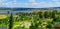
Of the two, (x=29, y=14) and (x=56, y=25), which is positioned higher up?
(x=29, y=14)

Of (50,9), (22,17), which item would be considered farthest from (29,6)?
(50,9)

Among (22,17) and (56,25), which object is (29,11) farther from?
(56,25)

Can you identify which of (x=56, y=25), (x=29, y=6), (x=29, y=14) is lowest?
(x=56, y=25)

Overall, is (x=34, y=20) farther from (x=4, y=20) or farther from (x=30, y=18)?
(x=4, y=20)

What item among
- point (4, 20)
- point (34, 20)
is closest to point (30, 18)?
point (34, 20)

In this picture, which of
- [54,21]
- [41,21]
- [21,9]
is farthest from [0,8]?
[54,21]

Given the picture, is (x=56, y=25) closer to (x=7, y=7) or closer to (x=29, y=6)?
(x=29, y=6)
